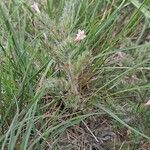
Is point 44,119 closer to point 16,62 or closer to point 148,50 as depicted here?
point 16,62

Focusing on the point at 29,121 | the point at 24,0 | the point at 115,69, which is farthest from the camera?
the point at 24,0

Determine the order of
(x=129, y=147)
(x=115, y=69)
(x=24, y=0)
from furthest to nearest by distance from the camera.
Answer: (x=24, y=0) → (x=115, y=69) → (x=129, y=147)

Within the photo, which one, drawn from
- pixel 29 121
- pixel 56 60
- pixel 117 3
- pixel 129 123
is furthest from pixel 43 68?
pixel 117 3

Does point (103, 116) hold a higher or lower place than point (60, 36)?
lower

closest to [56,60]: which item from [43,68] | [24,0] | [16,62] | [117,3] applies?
[43,68]

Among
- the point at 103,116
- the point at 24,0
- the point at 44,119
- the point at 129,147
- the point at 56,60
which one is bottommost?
the point at 129,147

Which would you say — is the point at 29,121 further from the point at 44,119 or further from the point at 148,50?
the point at 148,50

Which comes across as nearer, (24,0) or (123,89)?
(123,89)
